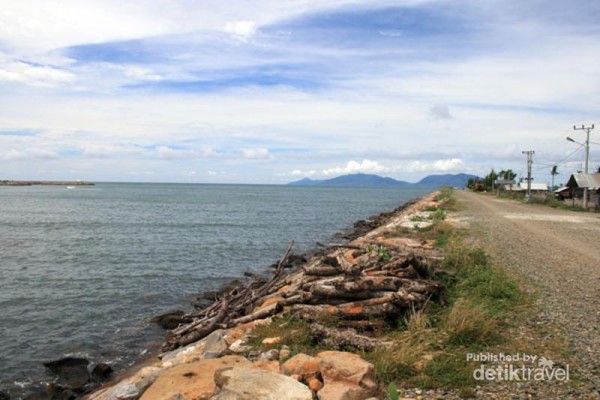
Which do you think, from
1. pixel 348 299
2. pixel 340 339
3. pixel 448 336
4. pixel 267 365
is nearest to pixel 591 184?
pixel 348 299

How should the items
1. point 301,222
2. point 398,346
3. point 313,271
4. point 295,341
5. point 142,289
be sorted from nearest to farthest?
point 398,346 < point 295,341 < point 313,271 < point 142,289 < point 301,222

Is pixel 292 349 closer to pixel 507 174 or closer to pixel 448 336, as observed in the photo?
pixel 448 336

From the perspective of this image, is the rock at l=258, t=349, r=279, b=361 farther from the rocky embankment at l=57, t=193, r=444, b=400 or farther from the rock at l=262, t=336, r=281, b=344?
the rock at l=262, t=336, r=281, b=344

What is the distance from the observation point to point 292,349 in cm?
743

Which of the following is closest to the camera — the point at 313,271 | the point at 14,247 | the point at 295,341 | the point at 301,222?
the point at 295,341

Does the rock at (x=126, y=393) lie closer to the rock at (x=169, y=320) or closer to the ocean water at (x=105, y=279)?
the ocean water at (x=105, y=279)

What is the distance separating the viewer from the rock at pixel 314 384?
571 centimetres

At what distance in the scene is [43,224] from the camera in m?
44.9

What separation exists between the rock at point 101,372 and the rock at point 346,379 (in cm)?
666

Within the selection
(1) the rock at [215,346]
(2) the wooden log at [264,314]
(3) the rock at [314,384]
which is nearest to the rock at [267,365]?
(3) the rock at [314,384]

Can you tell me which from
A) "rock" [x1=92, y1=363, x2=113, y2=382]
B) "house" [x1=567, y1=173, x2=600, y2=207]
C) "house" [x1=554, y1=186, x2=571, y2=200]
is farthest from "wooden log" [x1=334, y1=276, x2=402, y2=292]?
"house" [x1=554, y1=186, x2=571, y2=200]

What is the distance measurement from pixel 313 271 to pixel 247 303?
2.60m

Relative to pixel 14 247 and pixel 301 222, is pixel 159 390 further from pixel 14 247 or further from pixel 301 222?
pixel 301 222

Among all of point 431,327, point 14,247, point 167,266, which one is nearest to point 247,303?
point 431,327
